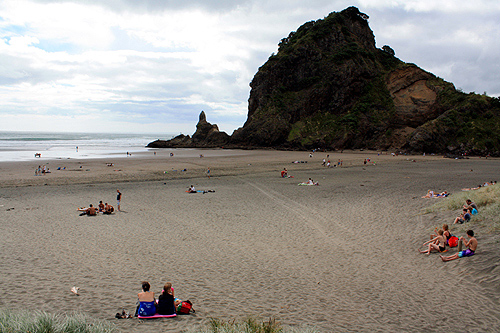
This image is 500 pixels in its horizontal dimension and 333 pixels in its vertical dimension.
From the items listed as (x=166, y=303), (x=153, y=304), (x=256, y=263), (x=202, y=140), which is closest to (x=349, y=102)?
(x=202, y=140)

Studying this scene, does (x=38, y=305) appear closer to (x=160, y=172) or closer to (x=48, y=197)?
(x=48, y=197)

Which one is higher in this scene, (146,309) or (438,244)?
(438,244)

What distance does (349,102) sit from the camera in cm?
7688

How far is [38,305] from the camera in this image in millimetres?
6570

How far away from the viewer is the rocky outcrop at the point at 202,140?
270ft

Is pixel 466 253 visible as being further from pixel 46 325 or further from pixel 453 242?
pixel 46 325

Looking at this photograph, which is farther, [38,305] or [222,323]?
[38,305]

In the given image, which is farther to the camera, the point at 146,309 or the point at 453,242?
the point at 453,242

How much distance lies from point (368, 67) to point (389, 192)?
2668 inches

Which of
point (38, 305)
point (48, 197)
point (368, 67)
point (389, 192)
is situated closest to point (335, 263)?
point (38, 305)

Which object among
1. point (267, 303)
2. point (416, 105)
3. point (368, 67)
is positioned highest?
point (368, 67)

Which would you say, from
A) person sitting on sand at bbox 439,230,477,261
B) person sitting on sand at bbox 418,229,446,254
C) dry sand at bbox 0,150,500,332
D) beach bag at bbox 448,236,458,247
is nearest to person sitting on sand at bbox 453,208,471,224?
dry sand at bbox 0,150,500,332

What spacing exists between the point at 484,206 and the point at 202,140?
3137 inches

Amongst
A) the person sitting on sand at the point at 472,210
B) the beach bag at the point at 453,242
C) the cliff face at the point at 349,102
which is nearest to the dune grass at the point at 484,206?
the person sitting on sand at the point at 472,210
